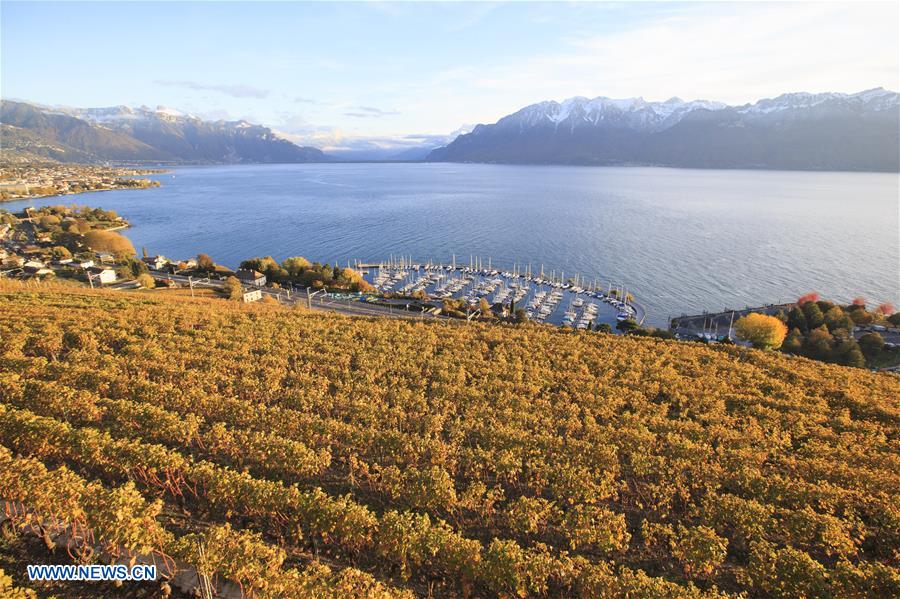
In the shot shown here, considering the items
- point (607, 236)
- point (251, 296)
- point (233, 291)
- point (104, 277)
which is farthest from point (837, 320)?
point (104, 277)

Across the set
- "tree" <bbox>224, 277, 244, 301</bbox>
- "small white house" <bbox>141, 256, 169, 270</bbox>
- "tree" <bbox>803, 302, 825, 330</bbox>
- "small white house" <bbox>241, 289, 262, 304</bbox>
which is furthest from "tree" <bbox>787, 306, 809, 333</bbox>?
"small white house" <bbox>141, 256, 169, 270</bbox>

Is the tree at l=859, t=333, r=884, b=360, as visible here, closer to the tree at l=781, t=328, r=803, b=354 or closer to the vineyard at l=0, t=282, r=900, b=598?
the tree at l=781, t=328, r=803, b=354

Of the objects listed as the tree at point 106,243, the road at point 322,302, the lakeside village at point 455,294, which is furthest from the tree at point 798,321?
the tree at point 106,243

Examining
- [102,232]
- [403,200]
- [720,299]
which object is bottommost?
[720,299]

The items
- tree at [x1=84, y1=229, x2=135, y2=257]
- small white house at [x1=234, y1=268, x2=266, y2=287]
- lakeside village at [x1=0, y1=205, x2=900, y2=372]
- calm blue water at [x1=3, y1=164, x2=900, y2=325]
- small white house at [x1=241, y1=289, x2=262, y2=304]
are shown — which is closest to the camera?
lakeside village at [x1=0, y1=205, x2=900, y2=372]

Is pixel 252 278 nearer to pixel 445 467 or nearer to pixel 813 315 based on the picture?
pixel 445 467

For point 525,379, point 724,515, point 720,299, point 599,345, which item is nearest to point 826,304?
point 720,299

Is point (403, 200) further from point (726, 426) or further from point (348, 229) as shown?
point (726, 426)
